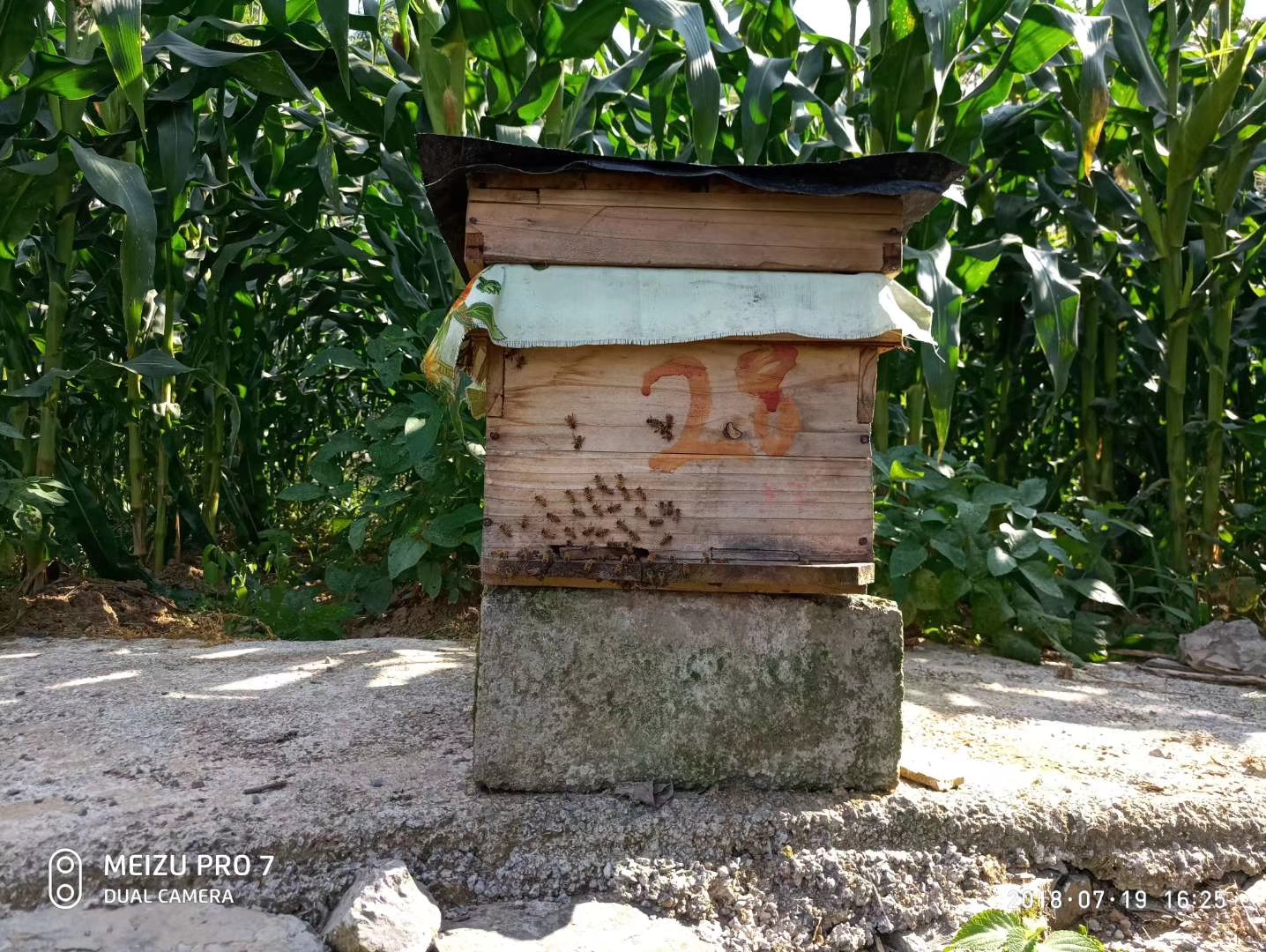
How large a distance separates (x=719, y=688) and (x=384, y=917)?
757 millimetres

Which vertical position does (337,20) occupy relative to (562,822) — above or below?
above

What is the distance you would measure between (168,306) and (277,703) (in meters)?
2.15

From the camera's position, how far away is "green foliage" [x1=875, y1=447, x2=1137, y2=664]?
10.9 feet

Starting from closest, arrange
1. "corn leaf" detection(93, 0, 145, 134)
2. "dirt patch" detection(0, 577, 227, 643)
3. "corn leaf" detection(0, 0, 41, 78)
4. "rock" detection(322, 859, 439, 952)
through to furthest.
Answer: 1. "rock" detection(322, 859, 439, 952)
2. "corn leaf" detection(93, 0, 145, 134)
3. "corn leaf" detection(0, 0, 41, 78)
4. "dirt patch" detection(0, 577, 227, 643)

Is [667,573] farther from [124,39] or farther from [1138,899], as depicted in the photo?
[124,39]

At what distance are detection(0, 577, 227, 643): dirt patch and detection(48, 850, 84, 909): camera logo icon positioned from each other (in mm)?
1824

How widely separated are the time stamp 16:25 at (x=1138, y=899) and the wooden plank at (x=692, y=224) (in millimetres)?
1310

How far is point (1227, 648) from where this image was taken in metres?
3.53

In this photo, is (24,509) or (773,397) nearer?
(773,397)

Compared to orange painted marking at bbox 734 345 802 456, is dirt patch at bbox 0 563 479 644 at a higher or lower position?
lower

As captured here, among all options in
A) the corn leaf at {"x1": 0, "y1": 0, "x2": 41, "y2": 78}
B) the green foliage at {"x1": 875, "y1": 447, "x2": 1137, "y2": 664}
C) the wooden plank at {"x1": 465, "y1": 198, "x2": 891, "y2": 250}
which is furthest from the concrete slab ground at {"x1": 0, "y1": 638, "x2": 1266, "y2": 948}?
the corn leaf at {"x1": 0, "y1": 0, "x2": 41, "y2": 78}

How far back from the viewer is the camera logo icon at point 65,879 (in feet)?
5.26

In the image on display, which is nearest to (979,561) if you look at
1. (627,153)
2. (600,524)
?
(600,524)
